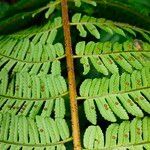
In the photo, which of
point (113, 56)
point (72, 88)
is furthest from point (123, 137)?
point (113, 56)

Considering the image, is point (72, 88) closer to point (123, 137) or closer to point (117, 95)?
point (117, 95)

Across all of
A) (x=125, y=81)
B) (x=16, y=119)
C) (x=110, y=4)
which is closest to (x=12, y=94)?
(x=16, y=119)

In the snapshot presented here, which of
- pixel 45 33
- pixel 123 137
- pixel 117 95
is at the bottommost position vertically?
pixel 123 137

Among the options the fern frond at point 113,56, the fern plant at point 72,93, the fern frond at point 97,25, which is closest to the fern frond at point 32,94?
the fern plant at point 72,93

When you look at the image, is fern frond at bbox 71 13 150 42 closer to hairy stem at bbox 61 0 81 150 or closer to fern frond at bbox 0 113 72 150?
hairy stem at bbox 61 0 81 150

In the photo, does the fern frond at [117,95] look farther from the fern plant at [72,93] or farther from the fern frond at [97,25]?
the fern frond at [97,25]

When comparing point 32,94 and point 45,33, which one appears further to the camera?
point 45,33
